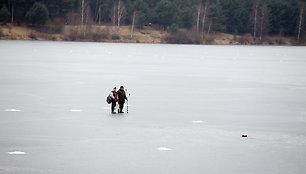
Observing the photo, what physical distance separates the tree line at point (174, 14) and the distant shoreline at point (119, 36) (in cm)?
161

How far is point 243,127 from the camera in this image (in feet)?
62.5

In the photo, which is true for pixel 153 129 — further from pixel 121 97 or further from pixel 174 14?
pixel 174 14

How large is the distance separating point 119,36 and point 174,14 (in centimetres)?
1877

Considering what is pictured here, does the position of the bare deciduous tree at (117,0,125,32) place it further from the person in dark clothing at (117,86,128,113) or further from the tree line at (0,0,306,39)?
the person in dark clothing at (117,86,128,113)

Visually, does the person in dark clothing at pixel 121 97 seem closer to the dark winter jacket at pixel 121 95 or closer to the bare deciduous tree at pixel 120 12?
the dark winter jacket at pixel 121 95

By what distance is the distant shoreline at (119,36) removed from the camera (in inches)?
4801

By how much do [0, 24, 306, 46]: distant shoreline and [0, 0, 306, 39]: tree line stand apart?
161 centimetres

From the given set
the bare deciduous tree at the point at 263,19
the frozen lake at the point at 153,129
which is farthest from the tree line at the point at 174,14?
the frozen lake at the point at 153,129

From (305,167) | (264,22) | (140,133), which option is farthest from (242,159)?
(264,22)

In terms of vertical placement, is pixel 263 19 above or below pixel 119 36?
above

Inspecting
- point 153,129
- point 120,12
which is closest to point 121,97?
point 153,129

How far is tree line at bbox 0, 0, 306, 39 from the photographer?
414 ft

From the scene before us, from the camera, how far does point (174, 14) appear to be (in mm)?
143750

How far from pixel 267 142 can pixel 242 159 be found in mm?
2389
